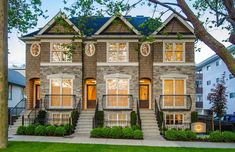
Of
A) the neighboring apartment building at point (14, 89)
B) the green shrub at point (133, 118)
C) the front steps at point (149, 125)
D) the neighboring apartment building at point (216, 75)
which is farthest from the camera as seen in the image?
the neighboring apartment building at point (216, 75)

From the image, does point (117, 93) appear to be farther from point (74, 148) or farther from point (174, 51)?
point (74, 148)

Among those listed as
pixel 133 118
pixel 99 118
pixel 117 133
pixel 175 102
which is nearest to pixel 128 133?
pixel 117 133

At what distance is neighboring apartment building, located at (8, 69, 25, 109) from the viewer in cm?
4053

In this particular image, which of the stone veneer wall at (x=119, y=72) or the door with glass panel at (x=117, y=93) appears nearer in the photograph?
the door with glass panel at (x=117, y=93)

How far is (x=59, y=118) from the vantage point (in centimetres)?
2648

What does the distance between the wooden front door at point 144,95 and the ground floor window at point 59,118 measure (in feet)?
21.2

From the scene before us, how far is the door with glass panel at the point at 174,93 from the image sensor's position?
26.5 meters

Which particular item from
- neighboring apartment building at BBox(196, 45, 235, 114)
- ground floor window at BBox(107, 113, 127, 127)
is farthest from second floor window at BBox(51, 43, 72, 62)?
neighboring apartment building at BBox(196, 45, 235, 114)

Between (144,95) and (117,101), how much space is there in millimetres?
3386

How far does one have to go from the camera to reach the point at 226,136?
20516 mm

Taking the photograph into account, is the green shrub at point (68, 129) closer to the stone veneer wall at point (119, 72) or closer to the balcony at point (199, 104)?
the stone veneer wall at point (119, 72)

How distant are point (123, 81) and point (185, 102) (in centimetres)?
509

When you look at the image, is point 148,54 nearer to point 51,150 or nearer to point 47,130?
point 47,130

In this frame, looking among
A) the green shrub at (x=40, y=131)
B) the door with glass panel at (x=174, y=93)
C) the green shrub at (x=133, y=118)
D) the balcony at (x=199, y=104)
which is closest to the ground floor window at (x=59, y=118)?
the green shrub at (x=40, y=131)
